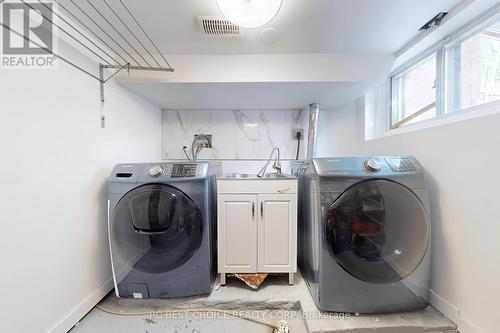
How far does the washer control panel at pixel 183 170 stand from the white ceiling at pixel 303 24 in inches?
35.9

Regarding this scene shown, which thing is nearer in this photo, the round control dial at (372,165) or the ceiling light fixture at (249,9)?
the ceiling light fixture at (249,9)

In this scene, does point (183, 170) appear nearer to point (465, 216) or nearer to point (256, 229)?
point (256, 229)

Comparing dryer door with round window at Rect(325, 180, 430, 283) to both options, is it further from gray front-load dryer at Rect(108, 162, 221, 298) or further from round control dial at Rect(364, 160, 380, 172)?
gray front-load dryer at Rect(108, 162, 221, 298)

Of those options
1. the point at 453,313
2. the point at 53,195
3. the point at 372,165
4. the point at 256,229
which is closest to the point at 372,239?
the point at 372,165

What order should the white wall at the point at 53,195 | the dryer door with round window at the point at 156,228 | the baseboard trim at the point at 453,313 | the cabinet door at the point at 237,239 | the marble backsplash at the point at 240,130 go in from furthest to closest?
the marble backsplash at the point at 240,130 < the cabinet door at the point at 237,239 < the dryer door with round window at the point at 156,228 < the baseboard trim at the point at 453,313 < the white wall at the point at 53,195

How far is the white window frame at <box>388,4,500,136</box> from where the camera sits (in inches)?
44.3

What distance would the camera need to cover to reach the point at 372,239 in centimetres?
123

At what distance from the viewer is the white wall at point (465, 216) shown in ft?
3.24

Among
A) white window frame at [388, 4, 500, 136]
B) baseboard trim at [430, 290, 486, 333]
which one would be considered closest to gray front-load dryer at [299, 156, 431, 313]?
baseboard trim at [430, 290, 486, 333]

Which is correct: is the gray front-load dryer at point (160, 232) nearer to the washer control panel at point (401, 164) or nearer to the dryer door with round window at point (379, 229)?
the dryer door with round window at point (379, 229)

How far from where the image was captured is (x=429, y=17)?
1226 millimetres

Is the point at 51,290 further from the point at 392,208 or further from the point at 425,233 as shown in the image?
the point at 425,233

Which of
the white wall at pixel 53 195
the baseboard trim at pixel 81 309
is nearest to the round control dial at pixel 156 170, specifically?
the white wall at pixel 53 195

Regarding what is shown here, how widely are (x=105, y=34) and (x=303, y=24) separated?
133cm
